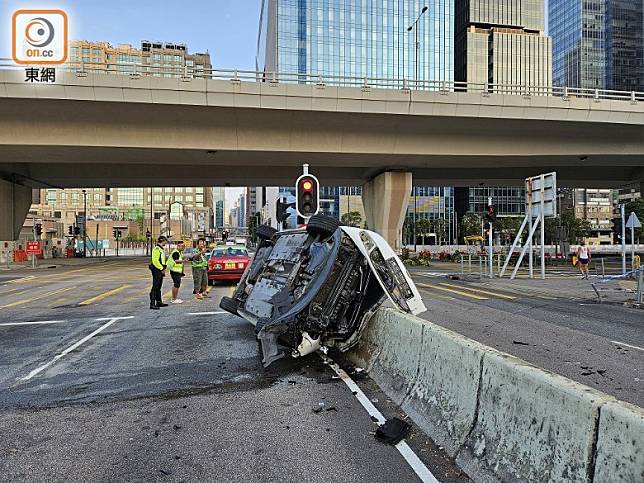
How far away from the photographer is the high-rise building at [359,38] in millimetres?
93250

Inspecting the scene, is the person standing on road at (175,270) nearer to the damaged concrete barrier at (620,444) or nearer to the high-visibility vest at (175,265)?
the high-visibility vest at (175,265)

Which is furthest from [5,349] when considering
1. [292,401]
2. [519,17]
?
[519,17]

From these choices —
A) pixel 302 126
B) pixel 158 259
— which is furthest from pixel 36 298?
pixel 302 126

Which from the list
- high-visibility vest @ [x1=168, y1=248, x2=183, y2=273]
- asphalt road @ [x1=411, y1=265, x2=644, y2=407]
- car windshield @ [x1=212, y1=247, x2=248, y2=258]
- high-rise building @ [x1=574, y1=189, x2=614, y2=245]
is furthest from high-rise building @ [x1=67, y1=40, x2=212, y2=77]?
asphalt road @ [x1=411, y1=265, x2=644, y2=407]

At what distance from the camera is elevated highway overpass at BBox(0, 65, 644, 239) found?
958 inches

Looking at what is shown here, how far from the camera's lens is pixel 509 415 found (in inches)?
132

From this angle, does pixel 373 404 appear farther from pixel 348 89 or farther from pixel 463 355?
pixel 348 89

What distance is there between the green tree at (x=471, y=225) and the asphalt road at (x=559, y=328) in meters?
74.7

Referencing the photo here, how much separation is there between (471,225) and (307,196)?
84.3m

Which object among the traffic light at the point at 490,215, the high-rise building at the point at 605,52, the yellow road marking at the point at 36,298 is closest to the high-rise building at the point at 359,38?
the high-rise building at the point at 605,52

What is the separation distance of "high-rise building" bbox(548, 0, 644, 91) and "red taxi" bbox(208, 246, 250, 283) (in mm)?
132176

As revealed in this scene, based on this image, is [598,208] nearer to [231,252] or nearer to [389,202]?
[389,202]

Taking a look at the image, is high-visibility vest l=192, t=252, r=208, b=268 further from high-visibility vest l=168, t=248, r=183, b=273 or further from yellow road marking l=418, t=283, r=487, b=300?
yellow road marking l=418, t=283, r=487, b=300

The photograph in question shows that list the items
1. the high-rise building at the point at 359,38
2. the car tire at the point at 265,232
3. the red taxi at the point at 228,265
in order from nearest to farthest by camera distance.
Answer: the car tire at the point at 265,232, the red taxi at the point at 228,265, the high-rise building at the point at 359,38
